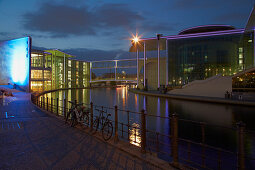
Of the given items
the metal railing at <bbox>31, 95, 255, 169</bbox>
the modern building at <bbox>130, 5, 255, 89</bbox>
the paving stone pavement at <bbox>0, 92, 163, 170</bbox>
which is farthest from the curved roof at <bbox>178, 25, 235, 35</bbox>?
the paving stone pavement at <bbox>0, 92, 163, 170</bbox>

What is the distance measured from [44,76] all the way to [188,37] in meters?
35.3

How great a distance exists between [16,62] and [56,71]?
19.0 m

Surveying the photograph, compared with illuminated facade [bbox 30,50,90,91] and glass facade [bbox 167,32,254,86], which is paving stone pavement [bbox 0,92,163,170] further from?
illuminated facade [bbox 30,50,90,91]

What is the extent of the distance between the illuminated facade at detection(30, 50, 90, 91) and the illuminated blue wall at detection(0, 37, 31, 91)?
8.52 feet

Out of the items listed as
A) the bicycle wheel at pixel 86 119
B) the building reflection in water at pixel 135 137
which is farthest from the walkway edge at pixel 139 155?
the bicycle wheel at pixel 86 119

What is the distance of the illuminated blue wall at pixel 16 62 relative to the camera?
40.7 meters

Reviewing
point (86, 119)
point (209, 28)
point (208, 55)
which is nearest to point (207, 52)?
point (208, 55)

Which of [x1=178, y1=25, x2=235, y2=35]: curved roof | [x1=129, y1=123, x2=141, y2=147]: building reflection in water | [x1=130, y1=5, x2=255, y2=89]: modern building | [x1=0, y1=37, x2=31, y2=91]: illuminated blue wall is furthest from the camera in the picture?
[x1=0, y1=37, x2=31, y2=91]: illuminated blue wall

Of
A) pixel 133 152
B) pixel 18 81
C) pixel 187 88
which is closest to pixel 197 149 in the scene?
pixel 133 152

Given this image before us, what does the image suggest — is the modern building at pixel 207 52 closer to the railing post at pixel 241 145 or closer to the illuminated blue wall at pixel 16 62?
the illuminated blue wall at pixel 16 62

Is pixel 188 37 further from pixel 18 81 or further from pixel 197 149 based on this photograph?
pixel 18 81

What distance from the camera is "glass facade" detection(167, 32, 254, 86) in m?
34.7

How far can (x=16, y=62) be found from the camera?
4300 cm

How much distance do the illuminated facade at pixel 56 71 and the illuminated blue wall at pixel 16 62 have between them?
2596mm
